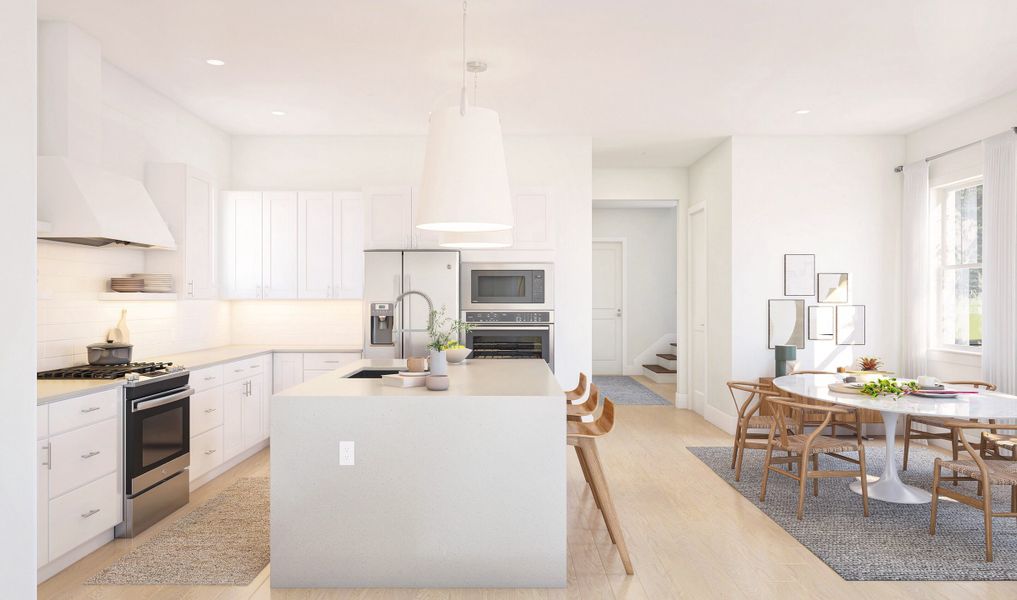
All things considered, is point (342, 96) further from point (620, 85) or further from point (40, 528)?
point (40, 528)

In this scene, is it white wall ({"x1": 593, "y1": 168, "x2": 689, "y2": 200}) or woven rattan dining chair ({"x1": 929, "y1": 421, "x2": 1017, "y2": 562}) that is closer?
woven rattan dining chair ({"x1": 929, "y1": 421, "x2": 1017, "y2": 562})

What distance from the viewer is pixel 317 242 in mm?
6039

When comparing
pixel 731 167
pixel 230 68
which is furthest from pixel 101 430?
pixel 731 167

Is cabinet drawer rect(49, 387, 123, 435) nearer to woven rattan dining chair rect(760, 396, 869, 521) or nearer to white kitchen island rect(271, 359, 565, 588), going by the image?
white kitchen island rect(271, 359, 565, 588)

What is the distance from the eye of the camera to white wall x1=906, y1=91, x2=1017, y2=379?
5.16 metres

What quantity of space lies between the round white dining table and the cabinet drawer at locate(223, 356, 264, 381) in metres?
3.95

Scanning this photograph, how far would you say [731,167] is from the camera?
643cm

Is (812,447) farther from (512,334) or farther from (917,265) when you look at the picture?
(917,265)

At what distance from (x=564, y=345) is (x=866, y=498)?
3024 mm

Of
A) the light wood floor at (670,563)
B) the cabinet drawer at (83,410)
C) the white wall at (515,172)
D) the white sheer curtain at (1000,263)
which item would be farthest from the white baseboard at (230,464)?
the white sheer curtain at (1000,263)

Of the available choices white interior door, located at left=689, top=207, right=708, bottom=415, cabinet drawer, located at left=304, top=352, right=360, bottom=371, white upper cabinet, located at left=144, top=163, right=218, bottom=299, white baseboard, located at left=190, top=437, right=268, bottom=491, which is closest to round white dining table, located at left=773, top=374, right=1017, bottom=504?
white interior door, located at left=689, top=207, right=708, bottom=415

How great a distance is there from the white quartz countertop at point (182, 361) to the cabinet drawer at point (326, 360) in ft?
0.12

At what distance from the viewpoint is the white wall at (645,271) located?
11062mm

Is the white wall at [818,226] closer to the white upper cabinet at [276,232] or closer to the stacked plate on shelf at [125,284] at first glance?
the white upper cabinet at [276,232]
